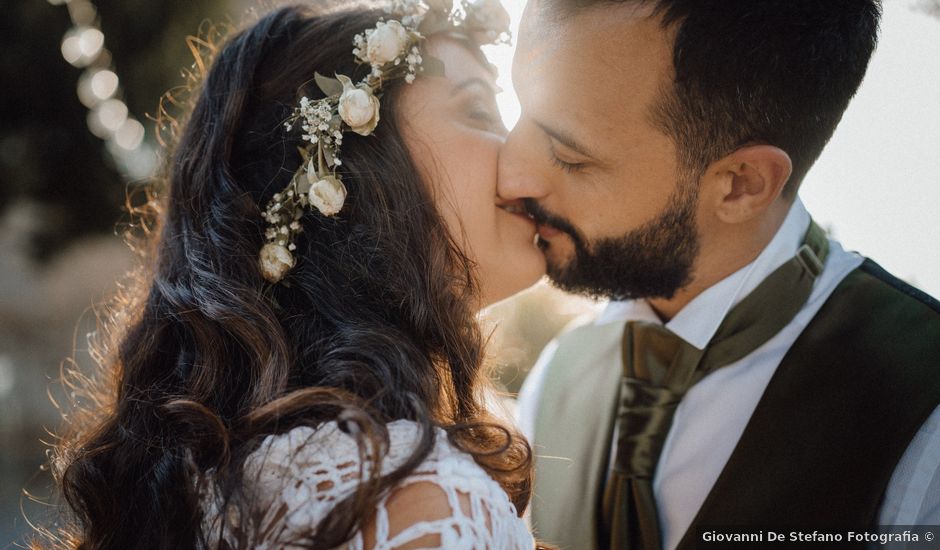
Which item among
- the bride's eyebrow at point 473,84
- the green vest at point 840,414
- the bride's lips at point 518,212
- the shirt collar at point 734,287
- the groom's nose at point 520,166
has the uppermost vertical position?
the bride's eyebrow at point 473,84

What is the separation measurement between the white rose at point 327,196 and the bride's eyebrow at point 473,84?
0.48 m

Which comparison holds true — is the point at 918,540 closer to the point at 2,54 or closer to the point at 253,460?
the point at 253,460

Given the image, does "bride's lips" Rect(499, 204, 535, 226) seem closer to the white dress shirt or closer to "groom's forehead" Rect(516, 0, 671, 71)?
"groom's forehead" Rect(516, 0, 671, 71)

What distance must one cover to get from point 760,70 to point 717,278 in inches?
24.1

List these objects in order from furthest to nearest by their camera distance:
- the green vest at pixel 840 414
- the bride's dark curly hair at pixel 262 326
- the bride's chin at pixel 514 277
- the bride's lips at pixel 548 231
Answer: the bride's lips at pixel 548 231
the bride's chin at pixel 514 277
the green vest at pixel 840 414
the bride's dark curly hair at pixel 262 326

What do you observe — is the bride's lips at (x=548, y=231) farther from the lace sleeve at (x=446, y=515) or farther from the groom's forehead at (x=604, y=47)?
the lace sleeve at (x=446, y=515)

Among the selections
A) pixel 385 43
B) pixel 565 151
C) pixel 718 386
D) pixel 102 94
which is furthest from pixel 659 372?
pixel 102 94

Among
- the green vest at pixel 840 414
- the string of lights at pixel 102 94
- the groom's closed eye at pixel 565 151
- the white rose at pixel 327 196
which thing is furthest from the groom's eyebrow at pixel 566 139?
the string of lights at pixel 102 94

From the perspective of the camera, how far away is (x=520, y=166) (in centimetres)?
212

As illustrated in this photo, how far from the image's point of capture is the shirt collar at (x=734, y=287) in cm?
206

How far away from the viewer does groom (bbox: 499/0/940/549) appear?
181cm

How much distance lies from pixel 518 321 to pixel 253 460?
2.95m

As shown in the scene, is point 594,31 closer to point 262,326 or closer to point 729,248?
point 729,248

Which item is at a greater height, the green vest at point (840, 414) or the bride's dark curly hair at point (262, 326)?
the bride's dark curly hair at point (262, 326)
